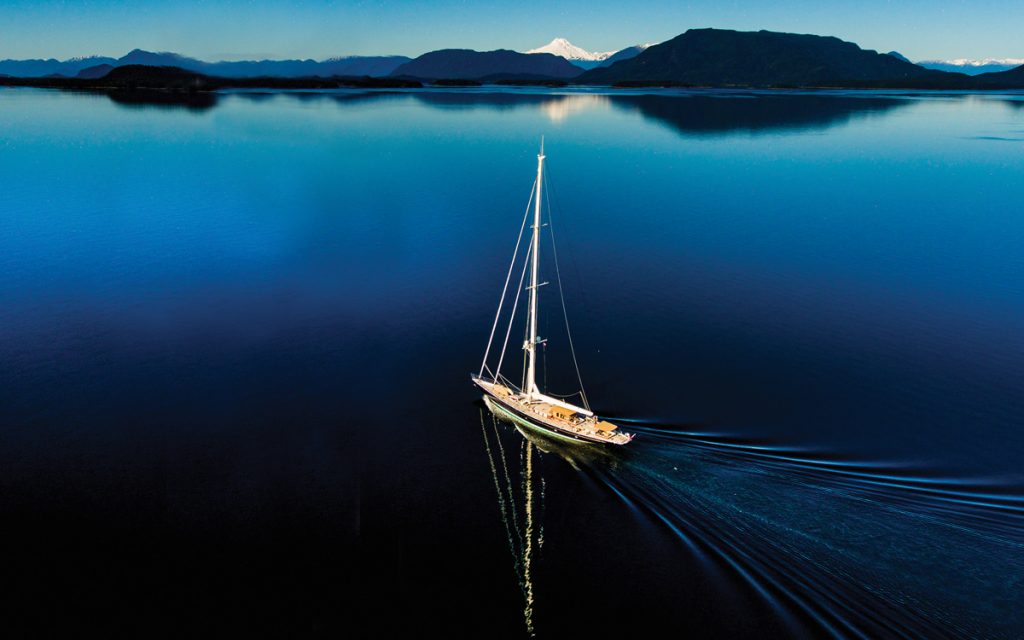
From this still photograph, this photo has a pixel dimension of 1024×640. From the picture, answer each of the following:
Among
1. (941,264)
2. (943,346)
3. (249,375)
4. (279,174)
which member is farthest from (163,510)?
(279,174)

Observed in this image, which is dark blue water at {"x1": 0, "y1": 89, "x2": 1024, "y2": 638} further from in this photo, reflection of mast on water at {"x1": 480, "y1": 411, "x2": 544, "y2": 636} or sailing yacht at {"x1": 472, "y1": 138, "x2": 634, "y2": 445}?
sailing yacht at {"x1": 472, "y1": 138, "x2": 634, "y2": 445}

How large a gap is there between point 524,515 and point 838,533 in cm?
1523

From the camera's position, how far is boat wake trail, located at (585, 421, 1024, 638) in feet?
81.0

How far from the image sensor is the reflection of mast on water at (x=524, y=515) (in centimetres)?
2697

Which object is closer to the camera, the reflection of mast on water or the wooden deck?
the reflection of mast on water

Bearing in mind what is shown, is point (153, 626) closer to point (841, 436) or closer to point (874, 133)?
point (841, 436)

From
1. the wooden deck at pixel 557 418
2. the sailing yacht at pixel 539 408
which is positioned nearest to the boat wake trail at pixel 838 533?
the wooden deck at pixel 557 418

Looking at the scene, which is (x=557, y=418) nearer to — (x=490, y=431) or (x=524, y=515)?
(x=490, y=431)

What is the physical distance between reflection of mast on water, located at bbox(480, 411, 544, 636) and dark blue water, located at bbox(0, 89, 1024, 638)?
0.61ft

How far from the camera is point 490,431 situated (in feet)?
125

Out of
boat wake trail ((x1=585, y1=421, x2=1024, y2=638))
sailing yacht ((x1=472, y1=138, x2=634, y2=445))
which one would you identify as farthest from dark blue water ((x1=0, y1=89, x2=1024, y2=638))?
sailing yacht ((x1=472, y1=138, x2=634, y2=445))

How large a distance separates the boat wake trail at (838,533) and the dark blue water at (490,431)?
0.44ft

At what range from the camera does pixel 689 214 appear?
93.5 metres

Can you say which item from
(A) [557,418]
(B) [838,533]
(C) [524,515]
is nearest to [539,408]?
(A) [557,418]
